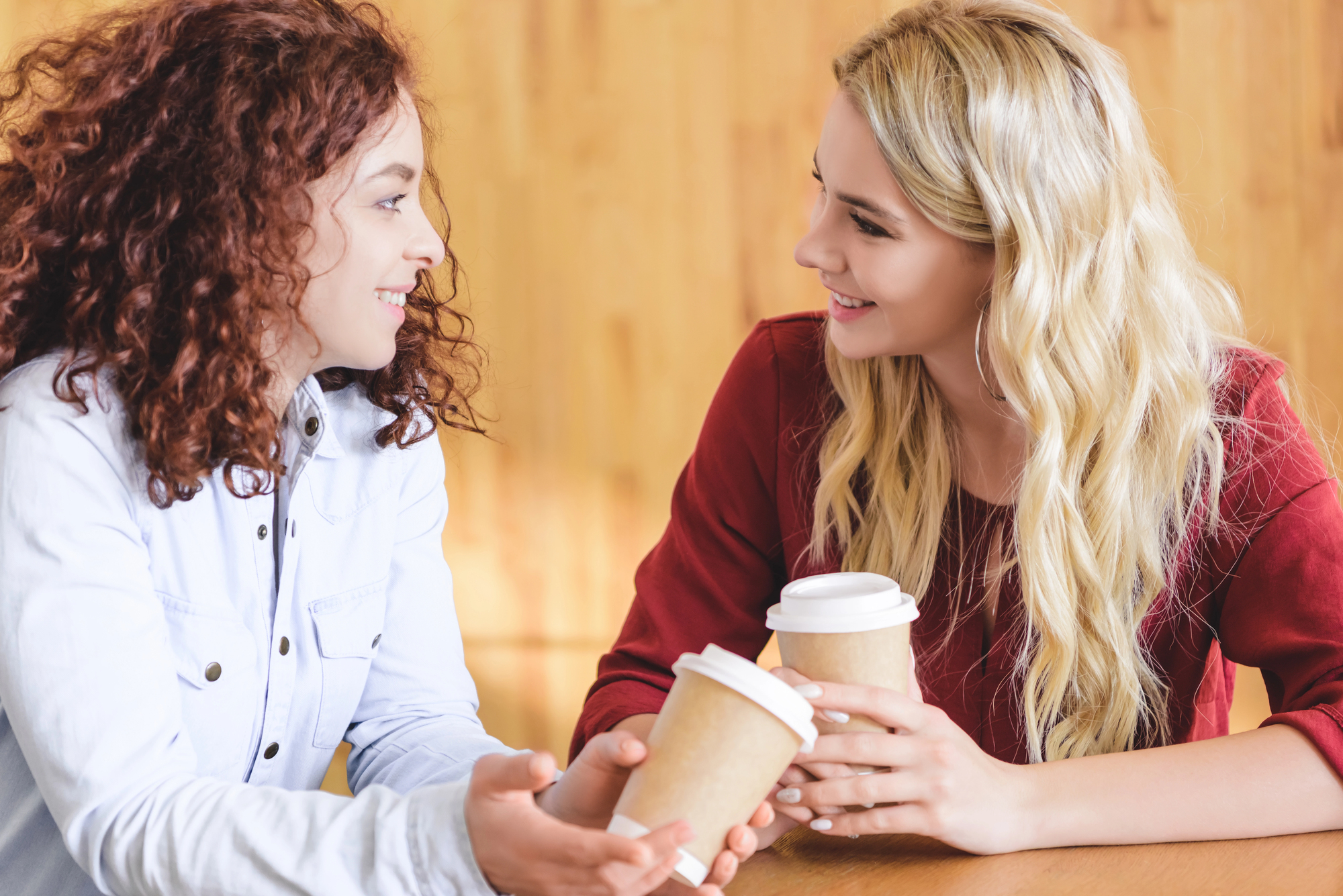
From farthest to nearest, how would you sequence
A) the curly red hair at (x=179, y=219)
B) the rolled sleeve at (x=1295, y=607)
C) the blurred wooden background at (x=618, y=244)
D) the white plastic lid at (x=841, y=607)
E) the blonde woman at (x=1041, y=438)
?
1. the blurred wooden background at (x=618, y=244)
2. the blonde woman at (x=1041, y=438)
3. the rolled sleeve at (x=1295, y=607)
4. the curly red hair at (x=179, y=219)
5. the white plastic lid at (x=841, y=607)

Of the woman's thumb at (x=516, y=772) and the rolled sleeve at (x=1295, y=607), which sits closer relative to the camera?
the woman's thumb at (x=516, y=772)

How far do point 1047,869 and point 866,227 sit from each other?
2.15 ft

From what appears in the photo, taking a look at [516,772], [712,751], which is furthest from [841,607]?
[516,772]

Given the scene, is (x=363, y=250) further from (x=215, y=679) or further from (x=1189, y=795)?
(x=1189, y=795)

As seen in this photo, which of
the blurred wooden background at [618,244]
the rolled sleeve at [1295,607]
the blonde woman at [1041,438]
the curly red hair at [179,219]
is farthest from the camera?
the blurred wooden background at [618,244]

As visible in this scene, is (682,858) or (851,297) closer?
(682,858)

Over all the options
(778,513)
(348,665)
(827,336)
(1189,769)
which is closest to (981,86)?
(827,336)

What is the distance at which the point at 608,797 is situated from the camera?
818mm

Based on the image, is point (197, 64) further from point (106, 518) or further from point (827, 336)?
point (827, 336)

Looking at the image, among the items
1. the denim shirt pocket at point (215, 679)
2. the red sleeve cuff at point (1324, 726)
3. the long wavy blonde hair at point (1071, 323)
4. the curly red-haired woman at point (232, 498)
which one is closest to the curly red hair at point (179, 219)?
the curly red-haired woman at point (232, 498)

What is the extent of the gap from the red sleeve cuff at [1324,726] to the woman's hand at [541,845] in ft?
1.89

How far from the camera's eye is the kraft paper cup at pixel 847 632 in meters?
0.83

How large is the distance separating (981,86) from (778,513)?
0.51 m

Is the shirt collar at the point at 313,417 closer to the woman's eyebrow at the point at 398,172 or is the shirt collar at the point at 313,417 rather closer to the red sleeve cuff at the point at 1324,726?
the woman's eyebrow at the point at 398,172
